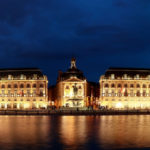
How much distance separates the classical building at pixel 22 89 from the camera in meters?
144

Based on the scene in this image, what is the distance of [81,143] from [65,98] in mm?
112602

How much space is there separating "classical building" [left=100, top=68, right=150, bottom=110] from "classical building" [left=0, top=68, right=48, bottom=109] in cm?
2602

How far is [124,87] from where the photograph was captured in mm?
145625

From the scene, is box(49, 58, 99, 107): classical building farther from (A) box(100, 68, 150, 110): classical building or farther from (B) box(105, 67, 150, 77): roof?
(B) box(105, 67, 150, 77): roof

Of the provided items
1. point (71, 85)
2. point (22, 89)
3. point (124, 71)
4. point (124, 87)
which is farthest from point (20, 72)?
point (124, 87)

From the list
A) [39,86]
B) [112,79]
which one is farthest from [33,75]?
[112,79]

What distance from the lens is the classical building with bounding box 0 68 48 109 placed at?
472 ft

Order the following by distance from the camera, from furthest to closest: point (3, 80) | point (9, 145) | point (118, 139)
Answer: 1. point (3, 80)
2. point (118, 139)
3. point (9, 145)

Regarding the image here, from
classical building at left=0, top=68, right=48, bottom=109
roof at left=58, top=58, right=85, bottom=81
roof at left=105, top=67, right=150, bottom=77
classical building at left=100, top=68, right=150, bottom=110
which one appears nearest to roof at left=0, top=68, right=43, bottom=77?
classical building at left=0, top=68, right=48, bottom=109

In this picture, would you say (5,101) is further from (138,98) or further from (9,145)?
(9,145)

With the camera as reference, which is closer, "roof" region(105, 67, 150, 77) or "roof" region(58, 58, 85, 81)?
"roof" region(105, 67, 150, 77)

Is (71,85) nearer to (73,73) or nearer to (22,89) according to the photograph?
(73,73)

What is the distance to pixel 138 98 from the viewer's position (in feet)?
477

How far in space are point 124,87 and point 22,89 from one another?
43.1 metres
